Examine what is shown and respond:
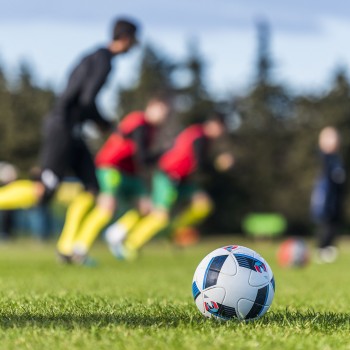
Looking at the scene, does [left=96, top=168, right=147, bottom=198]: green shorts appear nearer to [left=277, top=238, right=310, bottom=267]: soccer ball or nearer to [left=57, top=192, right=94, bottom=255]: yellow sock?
[left=57, top=192, right=94, bottom=255]: yellow sock

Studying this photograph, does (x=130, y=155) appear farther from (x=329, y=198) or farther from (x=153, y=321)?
(x=153, y=321)

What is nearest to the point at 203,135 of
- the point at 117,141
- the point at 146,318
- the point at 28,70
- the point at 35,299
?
the point at 117,141

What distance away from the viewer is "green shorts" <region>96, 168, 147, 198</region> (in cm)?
1206

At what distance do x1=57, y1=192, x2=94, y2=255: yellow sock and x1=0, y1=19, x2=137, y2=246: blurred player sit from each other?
10.7 inches

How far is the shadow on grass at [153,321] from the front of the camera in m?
4.00

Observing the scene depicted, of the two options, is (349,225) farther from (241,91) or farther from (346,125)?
(241,91)

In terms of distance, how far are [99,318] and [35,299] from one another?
122 cm

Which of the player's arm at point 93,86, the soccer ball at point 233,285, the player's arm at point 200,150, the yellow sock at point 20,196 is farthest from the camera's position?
the player's arm at point 200,150

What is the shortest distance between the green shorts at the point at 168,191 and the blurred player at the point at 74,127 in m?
3.52

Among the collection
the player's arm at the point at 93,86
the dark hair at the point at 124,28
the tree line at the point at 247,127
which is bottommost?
the tree line at the point at 247,127

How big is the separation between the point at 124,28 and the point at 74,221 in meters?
2.48

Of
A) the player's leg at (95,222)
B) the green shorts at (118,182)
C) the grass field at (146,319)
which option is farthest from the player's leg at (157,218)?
the grass field at (146,319)

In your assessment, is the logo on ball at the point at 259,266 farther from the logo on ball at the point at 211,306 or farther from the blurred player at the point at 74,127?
the blurred player at the point at 74,127

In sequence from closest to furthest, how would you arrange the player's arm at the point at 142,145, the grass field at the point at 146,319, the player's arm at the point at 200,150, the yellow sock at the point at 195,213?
the grass field at the point at 146,319
the player's arm at the point at 142,145
the player's arm at the point at 200,150
the yellow sock at the point at 195,213
